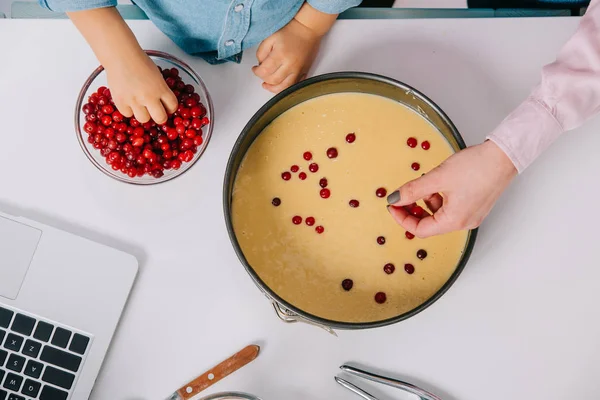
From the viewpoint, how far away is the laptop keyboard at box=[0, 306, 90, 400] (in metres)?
0.87

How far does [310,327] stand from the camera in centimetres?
90

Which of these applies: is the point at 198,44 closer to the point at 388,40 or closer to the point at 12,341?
the point at 388,40

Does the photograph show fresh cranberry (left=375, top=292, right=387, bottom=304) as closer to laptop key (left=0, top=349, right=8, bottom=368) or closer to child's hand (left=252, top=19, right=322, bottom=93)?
child's hand (left=252, top=19, right=322, bottom=93)

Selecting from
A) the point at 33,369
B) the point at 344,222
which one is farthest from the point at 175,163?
the point at 33,369

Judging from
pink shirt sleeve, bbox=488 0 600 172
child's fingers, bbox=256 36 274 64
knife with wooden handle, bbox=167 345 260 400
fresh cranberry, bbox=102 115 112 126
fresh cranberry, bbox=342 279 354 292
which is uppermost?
pink shirt sleeve, bbox=488 0 600 172

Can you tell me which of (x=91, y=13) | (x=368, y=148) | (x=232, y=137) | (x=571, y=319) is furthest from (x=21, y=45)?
(x=571, y=319)

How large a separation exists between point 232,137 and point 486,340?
51cm

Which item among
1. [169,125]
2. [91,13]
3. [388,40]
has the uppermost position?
[388,40]

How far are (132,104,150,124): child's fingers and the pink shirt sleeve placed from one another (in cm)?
48

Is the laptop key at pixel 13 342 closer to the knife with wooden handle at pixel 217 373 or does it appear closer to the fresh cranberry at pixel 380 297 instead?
the knife with wooden handle at pixel 217 373

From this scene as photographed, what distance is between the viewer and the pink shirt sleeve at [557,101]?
762 millimetres

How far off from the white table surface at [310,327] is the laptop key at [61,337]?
70 mm

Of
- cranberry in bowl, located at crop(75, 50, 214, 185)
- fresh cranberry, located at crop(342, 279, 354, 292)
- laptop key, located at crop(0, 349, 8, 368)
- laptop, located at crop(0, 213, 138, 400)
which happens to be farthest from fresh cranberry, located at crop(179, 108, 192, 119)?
laptop key, located at crop(0, 349, 8, 368)

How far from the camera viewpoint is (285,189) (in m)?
0.89
